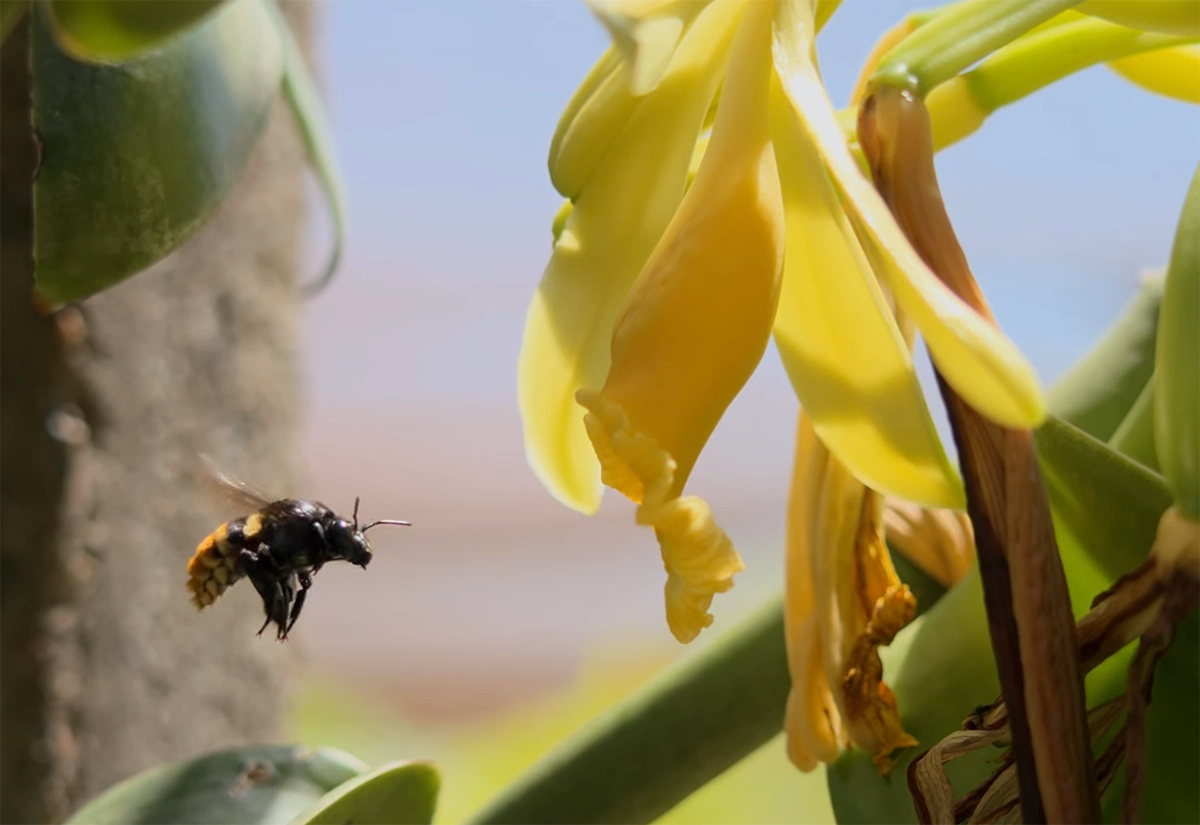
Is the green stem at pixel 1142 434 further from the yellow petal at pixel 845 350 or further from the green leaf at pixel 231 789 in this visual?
the green leaf at pixel 231 789

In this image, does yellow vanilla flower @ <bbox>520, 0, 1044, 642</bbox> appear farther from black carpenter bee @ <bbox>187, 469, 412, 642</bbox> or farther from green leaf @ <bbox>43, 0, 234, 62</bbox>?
black carpenter bee @ <bbox>187, 469, 412, 642</bbox>

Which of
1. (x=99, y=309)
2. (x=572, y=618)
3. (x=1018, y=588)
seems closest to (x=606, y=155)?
(x=1018, y=588)

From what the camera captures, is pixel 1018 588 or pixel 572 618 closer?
pixel 1018 588

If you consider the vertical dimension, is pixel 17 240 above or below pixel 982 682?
above

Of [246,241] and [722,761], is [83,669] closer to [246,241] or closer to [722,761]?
[246,241]

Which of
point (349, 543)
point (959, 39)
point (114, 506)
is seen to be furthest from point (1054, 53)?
point (114, 506)

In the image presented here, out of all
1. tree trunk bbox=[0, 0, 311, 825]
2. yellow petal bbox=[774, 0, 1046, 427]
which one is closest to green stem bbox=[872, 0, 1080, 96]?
yellow petal bbox=[774, 0, 1046, 427]
